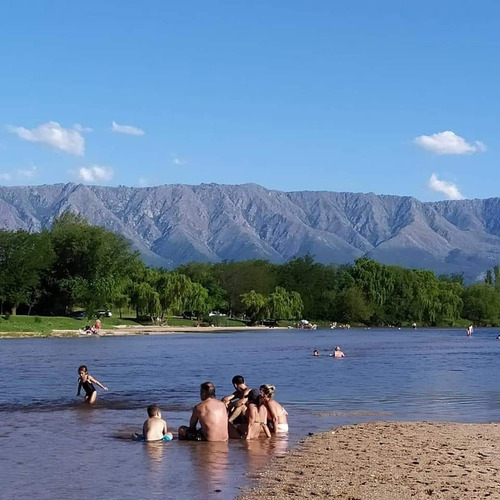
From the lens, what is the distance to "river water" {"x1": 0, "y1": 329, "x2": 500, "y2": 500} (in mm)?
16516

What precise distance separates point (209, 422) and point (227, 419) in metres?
0.64

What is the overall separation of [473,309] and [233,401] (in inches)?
6534

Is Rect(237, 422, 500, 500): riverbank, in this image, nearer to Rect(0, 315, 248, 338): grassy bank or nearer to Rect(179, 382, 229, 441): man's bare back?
Rect(179, 382, 229, 441): man's bare back

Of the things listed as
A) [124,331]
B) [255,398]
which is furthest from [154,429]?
[124,331]

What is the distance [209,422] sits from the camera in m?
20.5

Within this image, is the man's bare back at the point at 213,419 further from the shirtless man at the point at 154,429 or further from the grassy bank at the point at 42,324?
the grassy bank at the point at 42,324

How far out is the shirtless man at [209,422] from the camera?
2028cm

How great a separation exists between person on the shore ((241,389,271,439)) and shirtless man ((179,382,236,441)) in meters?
0.61

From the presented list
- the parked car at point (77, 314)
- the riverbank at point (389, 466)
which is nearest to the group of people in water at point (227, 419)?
the riverbank at point (389, 466)

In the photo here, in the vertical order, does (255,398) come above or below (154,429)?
above

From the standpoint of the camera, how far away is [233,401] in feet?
72.0

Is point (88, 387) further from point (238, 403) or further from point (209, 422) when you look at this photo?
point (209, 422)

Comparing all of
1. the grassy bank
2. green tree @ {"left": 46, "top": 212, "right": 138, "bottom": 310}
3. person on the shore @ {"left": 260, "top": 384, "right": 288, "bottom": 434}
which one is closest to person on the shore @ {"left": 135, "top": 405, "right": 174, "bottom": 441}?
person on the shore @ {"left": 260, "top": 384, "right": 288, "bottom": 434}

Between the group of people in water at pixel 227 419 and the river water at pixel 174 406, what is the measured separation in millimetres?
441
